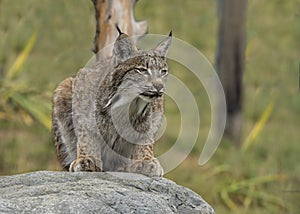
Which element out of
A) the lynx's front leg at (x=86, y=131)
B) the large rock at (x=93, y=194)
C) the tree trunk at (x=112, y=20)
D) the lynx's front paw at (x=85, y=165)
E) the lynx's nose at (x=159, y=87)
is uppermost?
the tree trunk at (x=112, y=20)

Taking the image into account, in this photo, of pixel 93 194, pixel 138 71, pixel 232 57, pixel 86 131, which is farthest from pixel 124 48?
pixel 232 57

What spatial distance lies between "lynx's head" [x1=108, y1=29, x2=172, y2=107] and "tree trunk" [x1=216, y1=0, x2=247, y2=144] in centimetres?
676

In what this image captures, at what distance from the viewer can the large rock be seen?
5793 mm

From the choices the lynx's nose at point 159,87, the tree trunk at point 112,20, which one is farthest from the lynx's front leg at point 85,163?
the tree trunk at point 112,20

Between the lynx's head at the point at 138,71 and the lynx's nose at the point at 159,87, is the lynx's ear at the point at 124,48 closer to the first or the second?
the lynx's head at the point at 138,71

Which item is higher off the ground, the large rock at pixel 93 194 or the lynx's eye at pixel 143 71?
the lynx's eye at pixel 143 71

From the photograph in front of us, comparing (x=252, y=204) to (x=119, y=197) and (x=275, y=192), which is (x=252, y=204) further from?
(x=119, y=197)

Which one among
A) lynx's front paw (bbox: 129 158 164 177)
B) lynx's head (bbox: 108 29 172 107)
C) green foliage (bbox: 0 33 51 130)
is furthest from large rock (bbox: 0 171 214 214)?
green foliage (bbox: 0 33 51 130)

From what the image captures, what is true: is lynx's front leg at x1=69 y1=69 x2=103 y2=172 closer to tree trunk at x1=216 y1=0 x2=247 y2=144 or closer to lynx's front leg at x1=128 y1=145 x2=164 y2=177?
lynx's front leg at x1=128 y1=145 x2=164 y2=177

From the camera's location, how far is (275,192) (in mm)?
12461

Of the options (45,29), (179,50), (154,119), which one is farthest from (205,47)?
(154,119)

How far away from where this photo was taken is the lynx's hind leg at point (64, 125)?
7.62 meters

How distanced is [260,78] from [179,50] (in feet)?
25.6

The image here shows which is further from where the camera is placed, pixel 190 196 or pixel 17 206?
pixel 190 196
